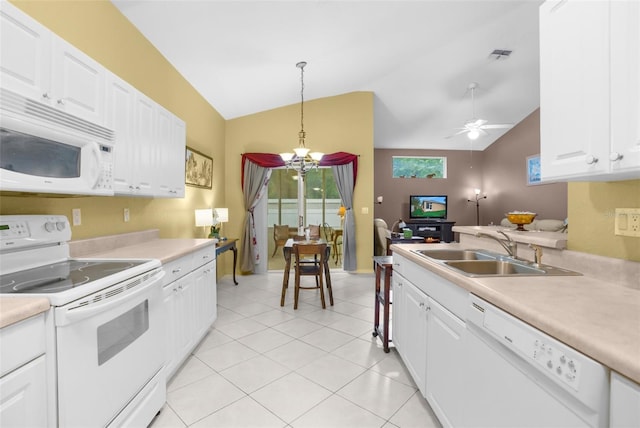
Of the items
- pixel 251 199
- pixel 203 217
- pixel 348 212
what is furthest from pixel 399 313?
pixel 251 199

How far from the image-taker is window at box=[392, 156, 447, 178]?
7896 millimetres

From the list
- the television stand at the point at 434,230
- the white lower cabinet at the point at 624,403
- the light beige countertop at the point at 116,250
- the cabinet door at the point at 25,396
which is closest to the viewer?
the white lower cabinet at the point at 624,403

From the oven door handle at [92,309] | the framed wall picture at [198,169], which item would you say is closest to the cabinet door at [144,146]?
the oven door handle at [92,309]

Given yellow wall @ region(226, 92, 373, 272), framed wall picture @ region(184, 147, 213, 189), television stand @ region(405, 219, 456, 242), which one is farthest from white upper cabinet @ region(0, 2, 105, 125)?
television stand @ region(405, 219, 456, 242)

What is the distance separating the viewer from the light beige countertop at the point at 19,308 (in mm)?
869

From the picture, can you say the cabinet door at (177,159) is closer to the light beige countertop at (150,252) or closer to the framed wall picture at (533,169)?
→ the light beige countertop at (150,252)

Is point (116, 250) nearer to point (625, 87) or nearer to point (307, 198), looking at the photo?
point (625, 87)

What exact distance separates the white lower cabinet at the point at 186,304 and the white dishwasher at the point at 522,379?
1777 millimetres

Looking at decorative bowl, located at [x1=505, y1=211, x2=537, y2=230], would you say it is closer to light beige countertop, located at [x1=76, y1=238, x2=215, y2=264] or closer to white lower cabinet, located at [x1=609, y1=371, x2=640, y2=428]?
white lower cabinet, located at [x1=609, y1=371, x2=640, y2=428]

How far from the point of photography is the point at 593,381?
68cm

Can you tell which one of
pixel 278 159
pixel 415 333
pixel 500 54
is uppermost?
pixel 500 54

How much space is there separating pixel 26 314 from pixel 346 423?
1591 millimetres

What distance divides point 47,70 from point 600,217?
273 cm

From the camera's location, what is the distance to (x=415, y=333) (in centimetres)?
188
